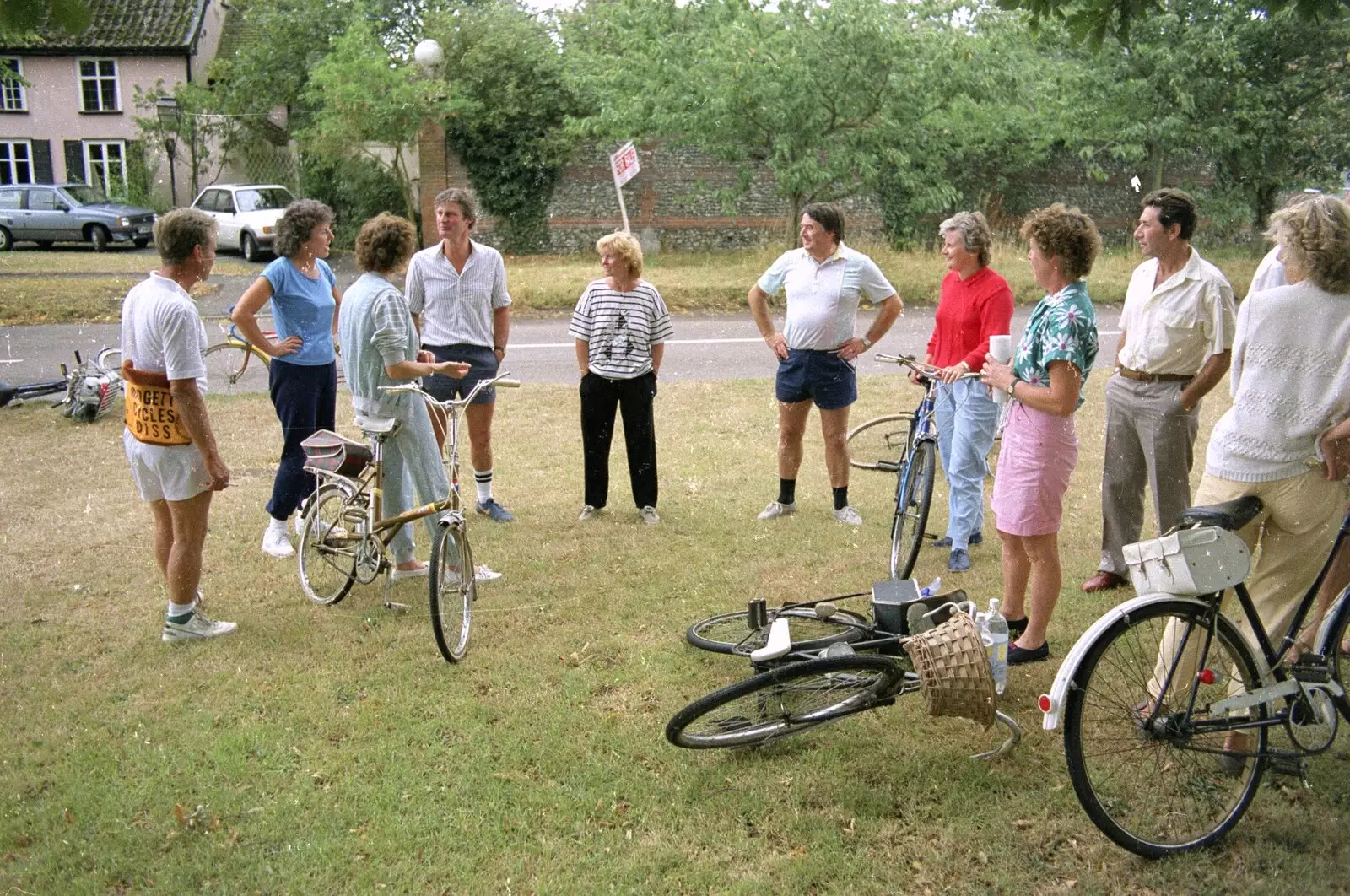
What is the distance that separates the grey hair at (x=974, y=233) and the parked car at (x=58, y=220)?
82.9ft

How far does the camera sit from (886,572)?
666cm

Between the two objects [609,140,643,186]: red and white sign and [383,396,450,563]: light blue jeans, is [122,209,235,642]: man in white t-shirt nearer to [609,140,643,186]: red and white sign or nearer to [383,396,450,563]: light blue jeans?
[383,396,450,563]: light blue jeans

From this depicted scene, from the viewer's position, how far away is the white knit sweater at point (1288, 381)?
4.05 m

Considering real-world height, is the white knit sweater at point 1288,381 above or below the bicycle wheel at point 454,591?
above

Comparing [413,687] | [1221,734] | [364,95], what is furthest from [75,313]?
[1221,734]

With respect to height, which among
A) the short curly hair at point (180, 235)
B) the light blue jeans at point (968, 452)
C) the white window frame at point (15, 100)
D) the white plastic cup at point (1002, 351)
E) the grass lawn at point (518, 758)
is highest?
the white window frame at point (15, 100)

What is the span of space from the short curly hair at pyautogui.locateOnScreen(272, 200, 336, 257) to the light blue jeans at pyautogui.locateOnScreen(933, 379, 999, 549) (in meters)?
3.64

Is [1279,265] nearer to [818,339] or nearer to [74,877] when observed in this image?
[818,339]

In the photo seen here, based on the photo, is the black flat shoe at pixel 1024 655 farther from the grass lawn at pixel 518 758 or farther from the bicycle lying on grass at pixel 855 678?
the bicycle lying on grass at pixel 855 678

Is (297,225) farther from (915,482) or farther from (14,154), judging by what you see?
(14,154)

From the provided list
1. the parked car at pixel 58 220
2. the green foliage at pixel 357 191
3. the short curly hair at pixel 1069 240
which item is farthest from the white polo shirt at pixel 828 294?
the parked car at pixel 58 220

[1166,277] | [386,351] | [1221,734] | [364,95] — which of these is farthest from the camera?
[364,95]

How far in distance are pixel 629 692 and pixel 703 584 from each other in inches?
54.8

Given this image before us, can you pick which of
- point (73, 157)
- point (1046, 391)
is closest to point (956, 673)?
point (1046, 391)
